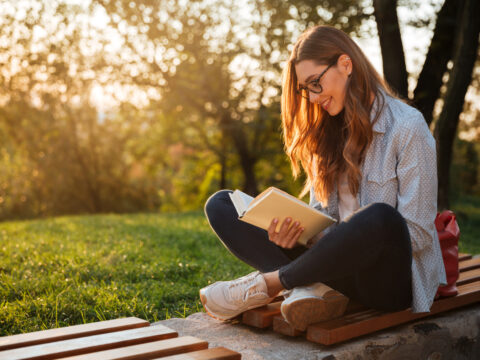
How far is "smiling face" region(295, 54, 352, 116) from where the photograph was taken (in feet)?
8.09

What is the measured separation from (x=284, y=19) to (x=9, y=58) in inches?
224

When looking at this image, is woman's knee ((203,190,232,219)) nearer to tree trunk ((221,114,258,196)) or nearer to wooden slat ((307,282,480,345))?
wooden slat ((307,282,480,345))

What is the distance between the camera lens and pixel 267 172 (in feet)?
43.5

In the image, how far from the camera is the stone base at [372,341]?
2.04m

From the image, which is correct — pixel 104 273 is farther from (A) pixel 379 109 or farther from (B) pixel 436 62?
(B) pixel 436 62

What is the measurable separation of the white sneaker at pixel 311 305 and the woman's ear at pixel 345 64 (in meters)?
1.01

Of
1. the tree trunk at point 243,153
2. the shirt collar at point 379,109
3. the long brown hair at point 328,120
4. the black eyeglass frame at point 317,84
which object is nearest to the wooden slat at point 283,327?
the long brown hair at point 328,120

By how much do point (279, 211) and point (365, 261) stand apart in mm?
431

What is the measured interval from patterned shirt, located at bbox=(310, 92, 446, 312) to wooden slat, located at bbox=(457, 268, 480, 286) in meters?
0.50

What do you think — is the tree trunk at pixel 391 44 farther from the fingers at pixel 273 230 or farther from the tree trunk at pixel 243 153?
the tree trunk at pixel 243 153

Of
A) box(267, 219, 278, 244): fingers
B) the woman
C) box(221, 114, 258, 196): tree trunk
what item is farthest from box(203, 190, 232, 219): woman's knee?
box(221, 114, 258, 196): tree trunk

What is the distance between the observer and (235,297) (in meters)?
2.33

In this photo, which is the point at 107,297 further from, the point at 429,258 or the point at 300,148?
the point at 429,258

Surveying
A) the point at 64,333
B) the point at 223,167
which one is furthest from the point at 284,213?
the point at 223,167
